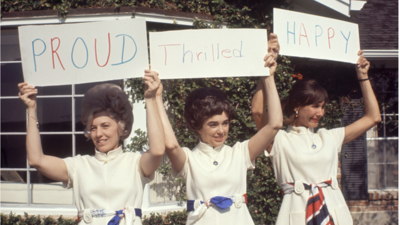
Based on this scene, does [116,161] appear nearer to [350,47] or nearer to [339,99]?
[350,47]

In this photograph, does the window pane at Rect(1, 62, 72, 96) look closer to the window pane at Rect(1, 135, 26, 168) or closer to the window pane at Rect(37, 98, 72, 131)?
the window pane at Rect(37, 98, 72, 131)

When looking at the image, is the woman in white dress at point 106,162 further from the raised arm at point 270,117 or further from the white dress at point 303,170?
the white dress at point 303,170

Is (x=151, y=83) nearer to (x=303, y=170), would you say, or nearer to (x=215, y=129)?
(x=215, y=129)

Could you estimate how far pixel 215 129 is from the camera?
1929 mm

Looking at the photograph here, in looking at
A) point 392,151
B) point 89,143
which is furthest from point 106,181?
point 392,151

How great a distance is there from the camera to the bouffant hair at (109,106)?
6.03ft

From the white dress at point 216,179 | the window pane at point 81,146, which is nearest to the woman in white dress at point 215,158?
the white dress at point 216,179

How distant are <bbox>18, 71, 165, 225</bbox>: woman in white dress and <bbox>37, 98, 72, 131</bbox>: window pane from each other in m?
2.70

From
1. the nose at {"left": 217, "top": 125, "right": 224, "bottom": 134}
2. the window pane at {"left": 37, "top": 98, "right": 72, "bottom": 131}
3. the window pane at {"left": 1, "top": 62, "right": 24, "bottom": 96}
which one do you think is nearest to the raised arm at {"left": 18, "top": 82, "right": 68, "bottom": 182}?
the nose at {"left": 217, "top": 125, "right": 224, "bottom": 134}

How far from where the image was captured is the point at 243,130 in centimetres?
415

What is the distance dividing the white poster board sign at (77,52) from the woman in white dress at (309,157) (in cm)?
92

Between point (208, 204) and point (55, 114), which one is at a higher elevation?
point (55, 114)

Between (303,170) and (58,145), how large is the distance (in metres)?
3.52

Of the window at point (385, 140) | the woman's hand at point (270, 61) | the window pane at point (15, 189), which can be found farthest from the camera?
the window at point (385, 140)
